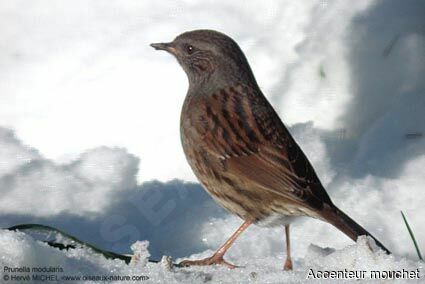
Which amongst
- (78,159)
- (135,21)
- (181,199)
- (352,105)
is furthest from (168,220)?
(135,21)

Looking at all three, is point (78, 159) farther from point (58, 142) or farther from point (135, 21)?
point (135, 21)

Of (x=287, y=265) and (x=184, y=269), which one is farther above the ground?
(x=287, y=265)

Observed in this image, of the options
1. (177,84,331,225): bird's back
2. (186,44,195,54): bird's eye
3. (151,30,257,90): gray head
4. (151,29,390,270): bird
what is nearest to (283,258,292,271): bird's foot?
(151,29,390,270): bird

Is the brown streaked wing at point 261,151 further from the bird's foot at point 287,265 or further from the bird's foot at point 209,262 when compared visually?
the bird's foot at point 209,262

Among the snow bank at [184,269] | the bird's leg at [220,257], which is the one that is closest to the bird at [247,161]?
the bird's leg at [220,257]

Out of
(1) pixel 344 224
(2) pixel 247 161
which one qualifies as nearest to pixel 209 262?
(2) pixel 247 161

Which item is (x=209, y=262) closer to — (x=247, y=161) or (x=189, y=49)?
(x=247, y=161)

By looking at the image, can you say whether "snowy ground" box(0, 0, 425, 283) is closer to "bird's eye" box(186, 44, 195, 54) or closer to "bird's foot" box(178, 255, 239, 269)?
"bird's foot" box(178, 255, 239, 269)
